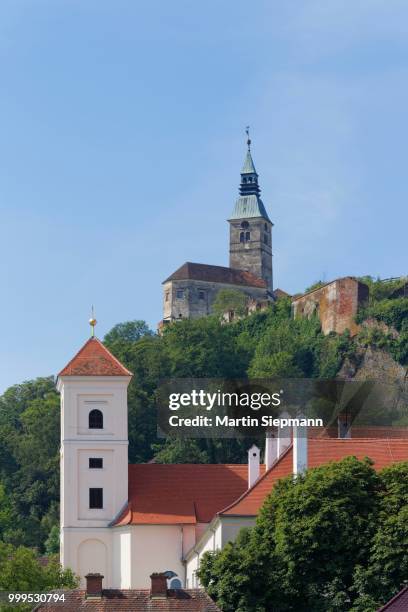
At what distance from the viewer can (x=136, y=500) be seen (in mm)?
74625

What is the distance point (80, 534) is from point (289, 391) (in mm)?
30067

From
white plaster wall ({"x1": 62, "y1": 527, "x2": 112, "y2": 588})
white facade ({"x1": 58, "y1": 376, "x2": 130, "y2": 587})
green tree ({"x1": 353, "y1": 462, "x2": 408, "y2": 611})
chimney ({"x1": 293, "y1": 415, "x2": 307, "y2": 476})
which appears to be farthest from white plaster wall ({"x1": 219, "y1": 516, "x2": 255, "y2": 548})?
white facade ({"x1": 58, "y1": 376, "x2": 130, "y2": 587})

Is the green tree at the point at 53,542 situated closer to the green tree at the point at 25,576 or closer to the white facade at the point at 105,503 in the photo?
the white facade at the point at 105,503

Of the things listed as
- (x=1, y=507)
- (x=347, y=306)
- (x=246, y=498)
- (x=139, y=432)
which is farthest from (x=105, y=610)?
(x=347, y=306)

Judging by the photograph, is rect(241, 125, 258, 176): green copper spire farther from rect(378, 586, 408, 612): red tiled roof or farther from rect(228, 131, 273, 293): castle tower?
rect(378, 586, 408, 612): red tiled roof

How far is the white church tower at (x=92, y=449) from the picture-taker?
74.9 metres

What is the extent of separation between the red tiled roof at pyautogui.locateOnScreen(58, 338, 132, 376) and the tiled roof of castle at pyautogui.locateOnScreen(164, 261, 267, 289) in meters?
69.8

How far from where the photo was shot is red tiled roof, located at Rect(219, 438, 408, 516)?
6322cm

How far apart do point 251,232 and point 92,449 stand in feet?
283

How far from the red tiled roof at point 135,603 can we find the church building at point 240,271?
8898 cm
